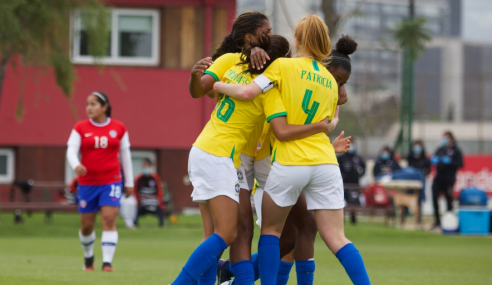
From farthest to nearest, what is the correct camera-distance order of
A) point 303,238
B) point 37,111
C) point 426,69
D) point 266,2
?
point 426,69 < point 266,2 < point 37,111 < point 303,238

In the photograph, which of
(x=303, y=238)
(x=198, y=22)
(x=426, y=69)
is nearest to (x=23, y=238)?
(x=198, y=22)

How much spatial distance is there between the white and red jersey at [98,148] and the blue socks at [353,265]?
4412mm

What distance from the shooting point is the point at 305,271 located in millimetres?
7367

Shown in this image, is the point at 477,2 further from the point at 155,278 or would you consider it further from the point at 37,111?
the point at 155,278

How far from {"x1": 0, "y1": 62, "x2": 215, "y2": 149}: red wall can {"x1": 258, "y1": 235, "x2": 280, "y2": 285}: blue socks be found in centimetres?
Answer: 1944

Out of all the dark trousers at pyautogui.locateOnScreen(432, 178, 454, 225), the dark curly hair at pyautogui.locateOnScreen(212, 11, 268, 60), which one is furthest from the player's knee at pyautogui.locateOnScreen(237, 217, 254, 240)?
the dark trousers at pyautogui.locateOnScreen(432, 178, 454, 225)

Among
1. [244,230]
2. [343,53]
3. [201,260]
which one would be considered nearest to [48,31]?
[343,53]

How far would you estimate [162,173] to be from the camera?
2680 centimetres

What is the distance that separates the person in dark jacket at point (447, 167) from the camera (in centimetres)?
2103

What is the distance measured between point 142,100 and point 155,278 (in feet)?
57.6

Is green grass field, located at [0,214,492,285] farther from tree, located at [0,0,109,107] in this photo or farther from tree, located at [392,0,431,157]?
tree, located at [392,0,431,157]

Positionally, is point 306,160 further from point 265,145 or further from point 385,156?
point 385,156

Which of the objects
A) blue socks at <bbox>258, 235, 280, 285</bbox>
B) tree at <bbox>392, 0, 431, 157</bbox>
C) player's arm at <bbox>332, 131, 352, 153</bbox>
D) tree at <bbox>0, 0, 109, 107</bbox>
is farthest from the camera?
tree at <bbox>392, 0, 431, 157</bbox>

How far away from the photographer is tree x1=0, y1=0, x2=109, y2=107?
60.6 feet
